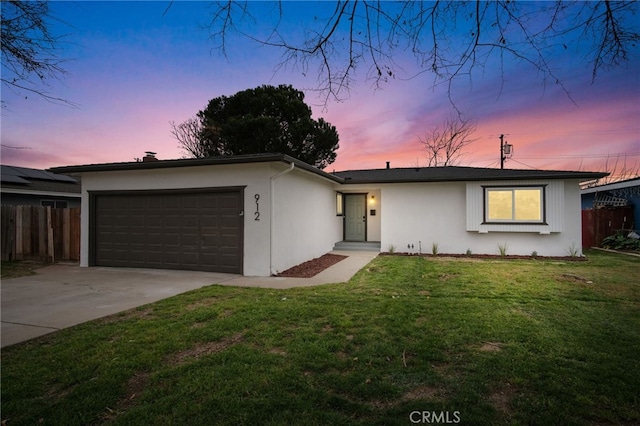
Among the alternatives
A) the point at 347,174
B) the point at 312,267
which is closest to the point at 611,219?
the point at 347,174

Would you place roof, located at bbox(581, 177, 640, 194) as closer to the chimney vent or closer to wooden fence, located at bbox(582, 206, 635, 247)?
wooden fence, located at bbox(582, 206, 635, 247)

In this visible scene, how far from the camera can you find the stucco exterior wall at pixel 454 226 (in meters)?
11.1

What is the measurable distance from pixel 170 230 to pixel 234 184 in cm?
239

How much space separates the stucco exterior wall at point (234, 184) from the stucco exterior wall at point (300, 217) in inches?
10.8

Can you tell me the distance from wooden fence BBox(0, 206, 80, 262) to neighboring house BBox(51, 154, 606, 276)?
101 cm

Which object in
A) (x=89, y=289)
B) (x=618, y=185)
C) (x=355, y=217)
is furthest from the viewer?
(x=618, y=185)

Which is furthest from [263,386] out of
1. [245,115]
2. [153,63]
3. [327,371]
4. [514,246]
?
[245,115]

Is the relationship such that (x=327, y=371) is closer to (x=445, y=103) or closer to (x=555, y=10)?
(x=445, y=103)

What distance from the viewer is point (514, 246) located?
1154 centimetres

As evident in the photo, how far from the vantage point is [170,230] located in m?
9.22

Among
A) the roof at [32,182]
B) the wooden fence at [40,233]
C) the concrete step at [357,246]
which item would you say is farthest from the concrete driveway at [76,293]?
the roof at [32,182]

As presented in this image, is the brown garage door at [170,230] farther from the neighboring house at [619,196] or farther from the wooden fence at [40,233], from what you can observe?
the neighboring house at [619,196]

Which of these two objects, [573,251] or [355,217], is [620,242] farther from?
[355,217]

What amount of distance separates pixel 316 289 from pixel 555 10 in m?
5.46
